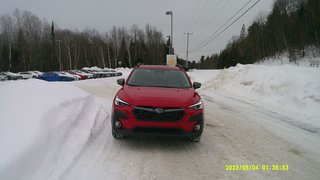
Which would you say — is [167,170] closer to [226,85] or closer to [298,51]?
[226,85]

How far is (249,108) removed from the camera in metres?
10.9

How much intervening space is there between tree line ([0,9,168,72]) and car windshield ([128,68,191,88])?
6610 centimetres

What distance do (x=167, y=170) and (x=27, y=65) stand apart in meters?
75.5

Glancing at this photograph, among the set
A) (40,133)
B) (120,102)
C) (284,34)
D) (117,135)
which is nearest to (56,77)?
(117,135)

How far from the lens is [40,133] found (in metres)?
4.62

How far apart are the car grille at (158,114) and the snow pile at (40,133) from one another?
1.23m

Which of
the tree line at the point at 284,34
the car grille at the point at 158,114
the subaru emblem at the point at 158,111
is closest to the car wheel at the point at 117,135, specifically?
the car grille at the point at 158,114

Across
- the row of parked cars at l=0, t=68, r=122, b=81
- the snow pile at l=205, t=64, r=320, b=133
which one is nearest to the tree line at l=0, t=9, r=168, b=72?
the row of parked cars at l=0, t=68, r=122, b=81

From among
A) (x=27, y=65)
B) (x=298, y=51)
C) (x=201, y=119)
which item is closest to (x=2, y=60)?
(x=27, y=65)

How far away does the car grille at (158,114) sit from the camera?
16.8ft

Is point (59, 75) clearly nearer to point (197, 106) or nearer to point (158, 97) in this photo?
point (158, 97)

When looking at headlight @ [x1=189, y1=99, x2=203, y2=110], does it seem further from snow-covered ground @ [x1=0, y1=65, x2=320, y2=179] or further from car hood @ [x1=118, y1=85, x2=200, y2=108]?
snow-covered ground @ [x1=0, y1=65, x2=320, y2=179]

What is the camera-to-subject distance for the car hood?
5172mm

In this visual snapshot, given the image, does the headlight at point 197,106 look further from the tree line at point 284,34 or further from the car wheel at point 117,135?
the tree line at point 284,34
